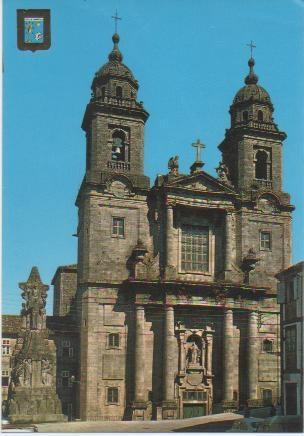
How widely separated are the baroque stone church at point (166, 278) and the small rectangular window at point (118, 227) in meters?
0.05

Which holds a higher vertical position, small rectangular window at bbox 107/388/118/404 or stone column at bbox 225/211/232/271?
stone column at bbox 225/211/232/271

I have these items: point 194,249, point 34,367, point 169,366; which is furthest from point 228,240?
point 34,367

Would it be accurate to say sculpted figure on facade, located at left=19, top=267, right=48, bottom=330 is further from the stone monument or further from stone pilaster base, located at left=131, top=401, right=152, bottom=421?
stone pilaster base, located at left=131, top=401, right=152, bottom=421

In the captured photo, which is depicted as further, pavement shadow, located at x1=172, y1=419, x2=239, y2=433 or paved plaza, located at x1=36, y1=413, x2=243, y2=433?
paved plaza, located at x1=36, y1=413, x2=243, y2=433

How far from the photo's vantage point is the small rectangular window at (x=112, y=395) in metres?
29.0

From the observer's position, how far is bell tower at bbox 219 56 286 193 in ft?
110

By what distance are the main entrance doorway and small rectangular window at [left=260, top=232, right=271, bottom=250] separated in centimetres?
754

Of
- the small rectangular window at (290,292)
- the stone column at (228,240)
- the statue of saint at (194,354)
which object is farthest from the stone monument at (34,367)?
the small rectangular window at (290,292)

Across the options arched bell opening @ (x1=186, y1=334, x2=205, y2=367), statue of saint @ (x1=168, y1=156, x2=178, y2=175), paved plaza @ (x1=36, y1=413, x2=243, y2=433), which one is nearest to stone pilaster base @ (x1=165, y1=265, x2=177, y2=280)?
arched bell opening @ (x1=186, y1=334, x2=205, y2=367)

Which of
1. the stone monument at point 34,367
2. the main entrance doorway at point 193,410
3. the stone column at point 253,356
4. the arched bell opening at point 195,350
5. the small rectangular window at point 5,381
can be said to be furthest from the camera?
the small rectangular window at point 5,381

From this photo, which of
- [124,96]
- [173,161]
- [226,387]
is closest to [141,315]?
[226,387]

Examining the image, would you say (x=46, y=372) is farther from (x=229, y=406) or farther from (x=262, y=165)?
(x=262, y=165)

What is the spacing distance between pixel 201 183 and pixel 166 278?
15.5 feet

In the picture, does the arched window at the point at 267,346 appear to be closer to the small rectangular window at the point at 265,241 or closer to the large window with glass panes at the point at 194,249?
the large window with glass panes at the point at 194,249
